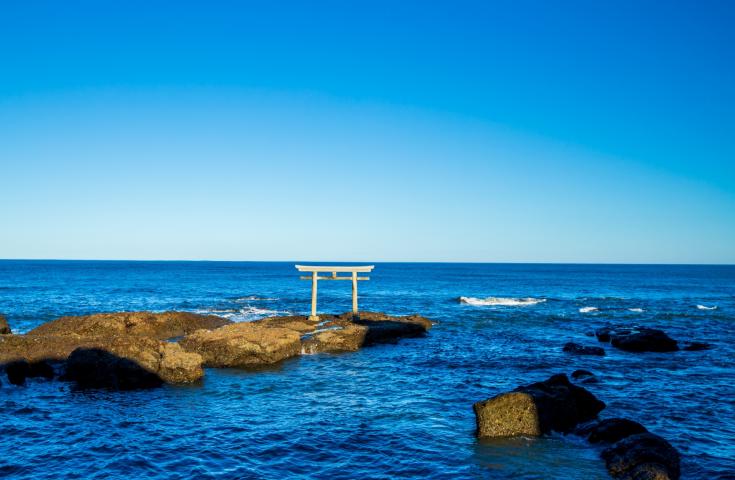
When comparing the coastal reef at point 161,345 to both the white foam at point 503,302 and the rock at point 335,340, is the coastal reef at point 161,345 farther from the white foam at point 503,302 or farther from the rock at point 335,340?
the white foam at point 503,302

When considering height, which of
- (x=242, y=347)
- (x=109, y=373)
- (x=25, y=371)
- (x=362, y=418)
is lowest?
(x=362, y=418)

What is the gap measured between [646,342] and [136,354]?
2755cm

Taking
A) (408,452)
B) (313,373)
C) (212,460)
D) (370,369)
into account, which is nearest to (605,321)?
(370,369)

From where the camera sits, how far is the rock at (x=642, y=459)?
10.9 meters

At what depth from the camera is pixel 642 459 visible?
1130 centimetres

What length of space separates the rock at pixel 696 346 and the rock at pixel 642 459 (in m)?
20.0

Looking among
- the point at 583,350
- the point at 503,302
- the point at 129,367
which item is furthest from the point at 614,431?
the point at 503,302

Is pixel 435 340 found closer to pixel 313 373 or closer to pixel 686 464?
pixel 313 373

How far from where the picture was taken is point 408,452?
13.0m

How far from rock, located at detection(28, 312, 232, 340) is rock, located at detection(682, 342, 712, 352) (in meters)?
30.5

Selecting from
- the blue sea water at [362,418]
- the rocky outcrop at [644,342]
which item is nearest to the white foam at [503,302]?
the rocky outcrop at [644,342]

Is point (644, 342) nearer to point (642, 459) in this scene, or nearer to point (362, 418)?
point (642, 459)

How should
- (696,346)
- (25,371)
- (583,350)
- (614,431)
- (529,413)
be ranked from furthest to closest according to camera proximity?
(696,346) → (583,350) → (25,371) → (529,413) → (614,431)

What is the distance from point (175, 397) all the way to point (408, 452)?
942 cm
